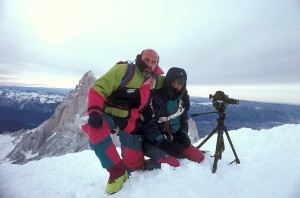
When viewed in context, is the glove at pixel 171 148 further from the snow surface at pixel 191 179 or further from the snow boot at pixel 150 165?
the snow boot at pixel 150 165

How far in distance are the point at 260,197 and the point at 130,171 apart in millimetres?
2523

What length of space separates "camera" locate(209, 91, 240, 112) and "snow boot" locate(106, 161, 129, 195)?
7.84ft

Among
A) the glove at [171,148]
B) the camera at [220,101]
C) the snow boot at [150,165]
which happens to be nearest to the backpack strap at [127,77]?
the glove at [171,148]

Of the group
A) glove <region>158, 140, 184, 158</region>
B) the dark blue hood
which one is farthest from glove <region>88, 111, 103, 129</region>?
the dark blue hood

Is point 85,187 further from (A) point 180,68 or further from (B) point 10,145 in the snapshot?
(B) point 10,145

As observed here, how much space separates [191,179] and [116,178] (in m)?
1.38

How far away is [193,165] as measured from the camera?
4.41m

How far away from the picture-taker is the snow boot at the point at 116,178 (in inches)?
152

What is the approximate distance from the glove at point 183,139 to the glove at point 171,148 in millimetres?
204

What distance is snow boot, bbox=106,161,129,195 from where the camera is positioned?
3860mm

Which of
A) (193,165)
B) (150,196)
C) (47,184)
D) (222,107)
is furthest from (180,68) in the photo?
(47,184)

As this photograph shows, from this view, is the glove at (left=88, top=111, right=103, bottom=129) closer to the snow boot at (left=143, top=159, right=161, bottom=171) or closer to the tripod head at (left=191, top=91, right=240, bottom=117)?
the snow boot at (left=143, top=159, right=161, bottom=171)

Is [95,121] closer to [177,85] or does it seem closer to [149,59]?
[149,59]


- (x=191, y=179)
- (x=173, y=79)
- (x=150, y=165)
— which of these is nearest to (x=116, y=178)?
(x=150, y=165)
